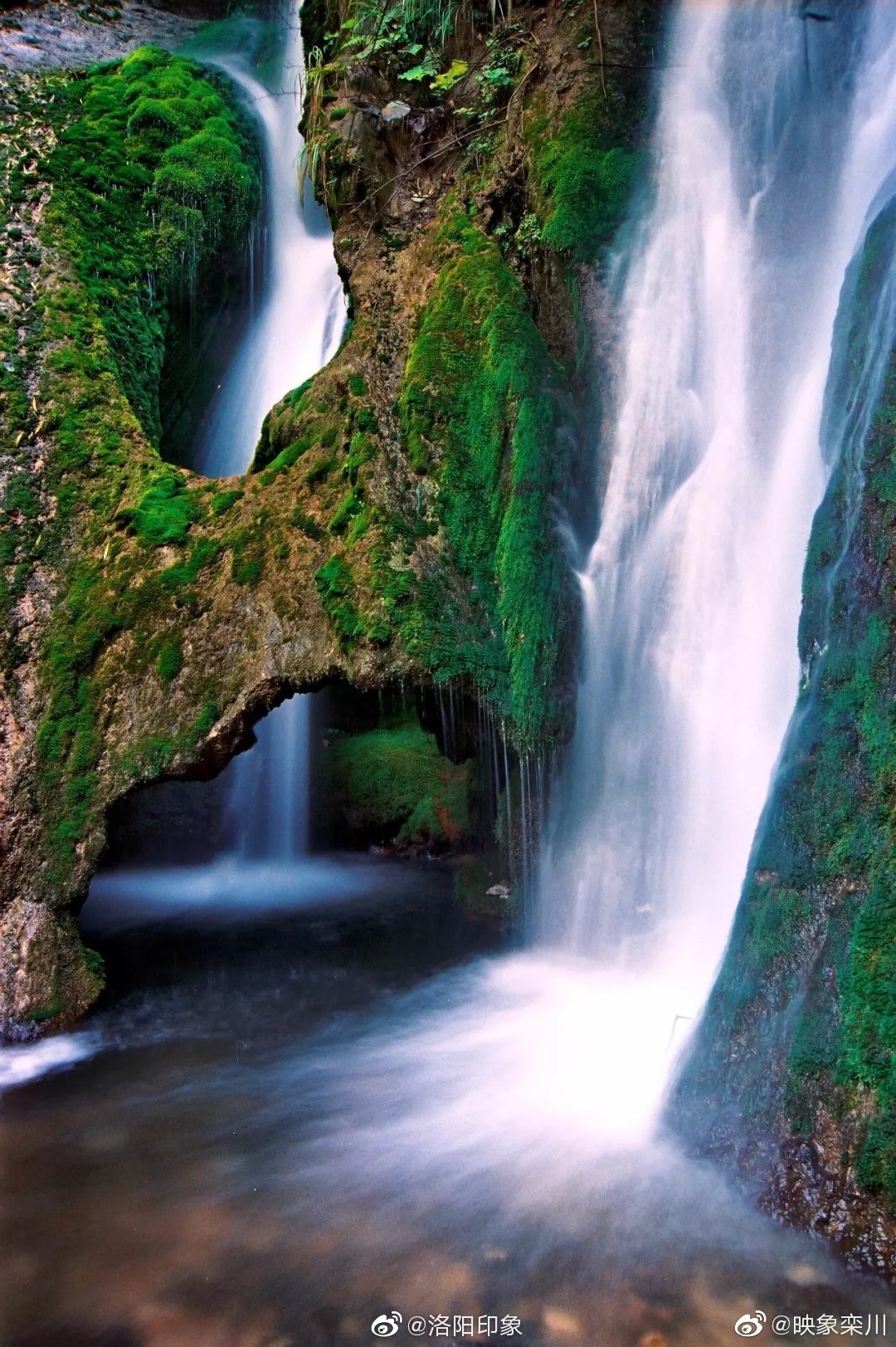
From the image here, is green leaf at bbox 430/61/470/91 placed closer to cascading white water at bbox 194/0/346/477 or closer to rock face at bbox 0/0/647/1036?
rock face at bbox 0/0/647/1036

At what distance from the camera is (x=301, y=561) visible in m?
7.43

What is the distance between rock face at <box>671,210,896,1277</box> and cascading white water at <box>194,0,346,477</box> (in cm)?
832

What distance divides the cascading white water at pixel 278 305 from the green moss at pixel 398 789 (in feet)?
12.6

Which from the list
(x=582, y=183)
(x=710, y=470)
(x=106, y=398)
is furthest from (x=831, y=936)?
(x=106, y=398)

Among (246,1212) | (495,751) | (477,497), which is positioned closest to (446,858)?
(495,751)

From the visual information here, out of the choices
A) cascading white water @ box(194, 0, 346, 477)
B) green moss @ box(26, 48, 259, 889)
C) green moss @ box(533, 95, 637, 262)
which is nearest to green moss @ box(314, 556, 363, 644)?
green moss @ box(26, 48, 259, 889)

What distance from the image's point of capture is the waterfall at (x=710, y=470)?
7059 millimetres

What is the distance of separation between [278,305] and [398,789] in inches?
255

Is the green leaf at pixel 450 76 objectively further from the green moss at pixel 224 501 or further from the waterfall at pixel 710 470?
the green moss at pixel 224 501

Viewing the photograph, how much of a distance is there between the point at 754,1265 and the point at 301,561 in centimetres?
532

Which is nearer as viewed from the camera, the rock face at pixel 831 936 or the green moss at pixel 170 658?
the rock face at pixel 831 936

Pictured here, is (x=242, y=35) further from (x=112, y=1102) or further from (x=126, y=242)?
(x=112, y=1102)

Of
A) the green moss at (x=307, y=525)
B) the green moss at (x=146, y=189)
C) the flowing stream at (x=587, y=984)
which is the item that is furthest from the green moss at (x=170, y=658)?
the green moss at (x=146, y=189)

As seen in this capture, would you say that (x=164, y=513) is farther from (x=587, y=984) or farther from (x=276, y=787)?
(x=276, y=787)
